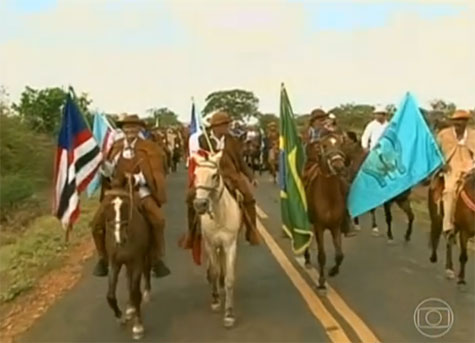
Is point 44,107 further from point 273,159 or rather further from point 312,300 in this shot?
point 312,300

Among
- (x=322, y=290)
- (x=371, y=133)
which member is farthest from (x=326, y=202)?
(x=371, y=133)

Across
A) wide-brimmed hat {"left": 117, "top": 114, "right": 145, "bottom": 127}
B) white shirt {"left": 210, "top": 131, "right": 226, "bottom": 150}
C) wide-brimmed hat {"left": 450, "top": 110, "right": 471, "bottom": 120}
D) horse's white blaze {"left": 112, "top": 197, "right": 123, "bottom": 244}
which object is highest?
wide-brimmed hat {"left": 117, "top": 114, "right": 145, "bottom": 127}

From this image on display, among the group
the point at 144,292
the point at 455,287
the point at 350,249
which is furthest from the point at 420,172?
the point at 144,292

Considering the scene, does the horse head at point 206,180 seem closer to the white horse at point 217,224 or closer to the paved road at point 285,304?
the white horse at point 217,224

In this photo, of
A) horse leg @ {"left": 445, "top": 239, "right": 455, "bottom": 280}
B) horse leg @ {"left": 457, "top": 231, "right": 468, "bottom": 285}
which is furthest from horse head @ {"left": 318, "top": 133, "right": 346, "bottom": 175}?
horse leg @ {"left": 445, "top": 239, "right": 455, "bottom": 280}

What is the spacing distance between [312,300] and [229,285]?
1.36m

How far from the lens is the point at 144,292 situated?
11031 millimetres

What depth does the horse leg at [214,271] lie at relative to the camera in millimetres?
10344

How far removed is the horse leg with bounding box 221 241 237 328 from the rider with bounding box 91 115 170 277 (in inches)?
30.1

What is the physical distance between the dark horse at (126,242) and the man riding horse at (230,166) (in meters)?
1.08

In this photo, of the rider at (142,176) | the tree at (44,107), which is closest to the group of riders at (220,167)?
the rider at (142,176)

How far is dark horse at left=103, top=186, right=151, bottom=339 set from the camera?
30.1 feet

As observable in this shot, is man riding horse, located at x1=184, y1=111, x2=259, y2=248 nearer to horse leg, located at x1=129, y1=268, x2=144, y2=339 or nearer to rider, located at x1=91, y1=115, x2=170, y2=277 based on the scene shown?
rider, located at x1=91, y1=115, x2=170, y2=277

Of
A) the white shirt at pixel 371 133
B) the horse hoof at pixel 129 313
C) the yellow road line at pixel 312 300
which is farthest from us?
the white shirt at pixel 371 133
